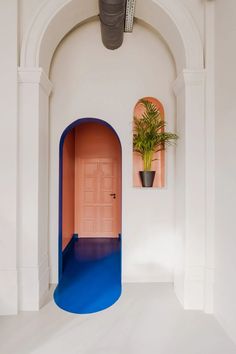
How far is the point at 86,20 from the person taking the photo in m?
3.05

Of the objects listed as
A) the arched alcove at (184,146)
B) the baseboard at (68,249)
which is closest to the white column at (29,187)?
the arched alcove at (184,146)

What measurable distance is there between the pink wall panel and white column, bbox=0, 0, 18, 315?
148 centimetres

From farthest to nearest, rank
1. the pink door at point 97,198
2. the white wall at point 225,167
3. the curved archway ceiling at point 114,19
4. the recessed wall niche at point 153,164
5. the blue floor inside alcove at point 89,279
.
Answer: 1. the pink door at point 97,198
2. the recessed wall niche at point 153,164
3. the blue floor inside alcove at point 89,279
4. the curved archway ceiling at point 114,19
5. the white wall at point 225,167

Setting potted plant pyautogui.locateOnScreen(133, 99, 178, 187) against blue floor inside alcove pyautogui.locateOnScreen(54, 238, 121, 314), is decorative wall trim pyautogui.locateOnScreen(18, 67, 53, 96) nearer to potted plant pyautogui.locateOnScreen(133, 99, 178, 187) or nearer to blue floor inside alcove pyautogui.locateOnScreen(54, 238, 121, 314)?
potted plant pyautogui.locateOnScreen(133, 99, 178, 187)

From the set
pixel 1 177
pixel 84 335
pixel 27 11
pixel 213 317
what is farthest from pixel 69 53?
pixel 213 317

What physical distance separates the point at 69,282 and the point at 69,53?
3096 mm

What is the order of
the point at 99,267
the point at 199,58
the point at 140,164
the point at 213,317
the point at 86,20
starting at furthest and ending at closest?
the point at 99,267
the point at 140,164
the point at 86,20
the point at 199,58
the point at 213,317

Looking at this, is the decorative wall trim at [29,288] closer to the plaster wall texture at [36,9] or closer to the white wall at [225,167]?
the white wall at [225,167]

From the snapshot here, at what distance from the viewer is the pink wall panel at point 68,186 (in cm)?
407

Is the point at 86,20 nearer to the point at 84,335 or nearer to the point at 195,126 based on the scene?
the point at 195,126

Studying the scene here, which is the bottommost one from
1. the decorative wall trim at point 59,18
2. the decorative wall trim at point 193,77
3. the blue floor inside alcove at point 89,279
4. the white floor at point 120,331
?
the white floor at point 120,331

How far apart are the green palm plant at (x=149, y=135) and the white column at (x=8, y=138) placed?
1.48 meters

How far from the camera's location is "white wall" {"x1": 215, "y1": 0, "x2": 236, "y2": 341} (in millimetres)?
2131

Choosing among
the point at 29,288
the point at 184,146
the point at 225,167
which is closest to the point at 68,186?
the point at 29,288
